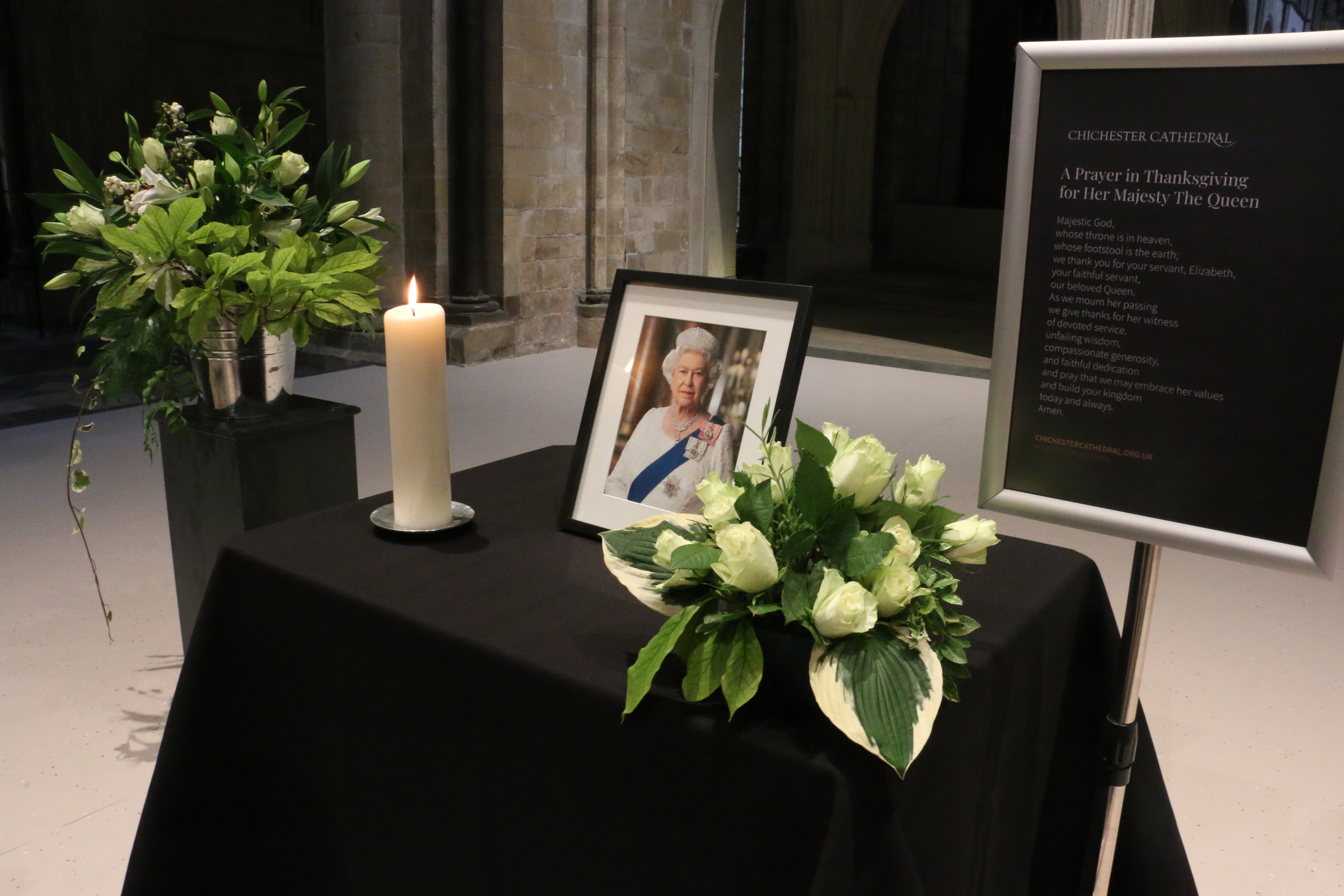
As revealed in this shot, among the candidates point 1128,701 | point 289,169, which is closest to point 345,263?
point 289,169

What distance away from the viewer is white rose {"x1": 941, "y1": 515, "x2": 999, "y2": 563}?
1.05 meters

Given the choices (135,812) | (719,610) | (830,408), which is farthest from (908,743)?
(830,408)

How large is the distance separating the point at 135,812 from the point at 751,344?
4.91 feet

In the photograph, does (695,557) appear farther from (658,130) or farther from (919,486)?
(658,130)

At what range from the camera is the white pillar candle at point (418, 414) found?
4.50 ft

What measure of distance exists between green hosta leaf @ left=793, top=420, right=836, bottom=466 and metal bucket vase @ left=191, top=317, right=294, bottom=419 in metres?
1.21

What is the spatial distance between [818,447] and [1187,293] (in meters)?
0.41

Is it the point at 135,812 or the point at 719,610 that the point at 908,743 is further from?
the point at 135,812

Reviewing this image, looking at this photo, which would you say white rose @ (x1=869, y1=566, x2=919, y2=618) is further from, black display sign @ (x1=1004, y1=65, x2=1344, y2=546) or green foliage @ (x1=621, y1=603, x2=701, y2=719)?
black display sign @ (x1=1004, y1=65, x2=1344, y2=546)

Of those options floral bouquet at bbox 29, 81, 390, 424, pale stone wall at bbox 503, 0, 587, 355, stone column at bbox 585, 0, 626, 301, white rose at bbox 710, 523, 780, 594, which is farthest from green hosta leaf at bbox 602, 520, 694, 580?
stone column at bbox 585, 0, 626, 301

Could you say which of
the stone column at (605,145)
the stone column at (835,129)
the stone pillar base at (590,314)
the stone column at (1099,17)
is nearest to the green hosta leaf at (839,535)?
the stone column at (605,145)

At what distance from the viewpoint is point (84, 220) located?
71.4 inches

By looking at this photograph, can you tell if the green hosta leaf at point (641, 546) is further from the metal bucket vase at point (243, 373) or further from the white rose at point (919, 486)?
the metal bucket vase at point (243, 373)

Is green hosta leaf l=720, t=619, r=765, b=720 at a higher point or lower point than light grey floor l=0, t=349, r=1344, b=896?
higher
